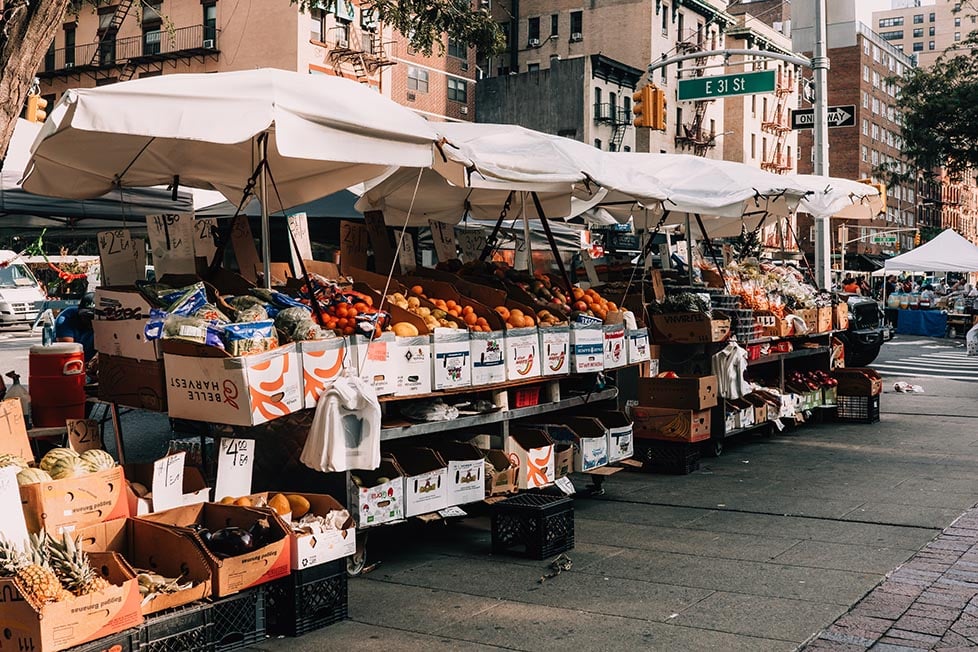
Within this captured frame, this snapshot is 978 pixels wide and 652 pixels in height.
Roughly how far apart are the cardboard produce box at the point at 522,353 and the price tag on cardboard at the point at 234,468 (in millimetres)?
2304

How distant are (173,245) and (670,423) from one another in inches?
196

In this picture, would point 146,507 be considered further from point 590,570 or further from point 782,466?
point 782,466

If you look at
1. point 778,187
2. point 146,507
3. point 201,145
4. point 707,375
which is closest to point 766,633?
point 146,507

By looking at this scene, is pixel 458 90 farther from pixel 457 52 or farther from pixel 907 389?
pixel 907 389

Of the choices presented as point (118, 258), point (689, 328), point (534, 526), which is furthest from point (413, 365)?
point (689, 328)

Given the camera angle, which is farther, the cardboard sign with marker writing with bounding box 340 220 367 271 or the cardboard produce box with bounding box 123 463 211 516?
the cardboard sign with marker writing with bounding box 340 220 367 271

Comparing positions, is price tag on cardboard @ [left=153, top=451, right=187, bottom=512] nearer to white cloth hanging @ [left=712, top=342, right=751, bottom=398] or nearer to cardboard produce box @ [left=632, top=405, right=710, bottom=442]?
cardboard produce box @ [left=632, top=405, right=710, bottom=442]

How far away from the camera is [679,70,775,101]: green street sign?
19875mm

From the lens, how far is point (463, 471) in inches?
286

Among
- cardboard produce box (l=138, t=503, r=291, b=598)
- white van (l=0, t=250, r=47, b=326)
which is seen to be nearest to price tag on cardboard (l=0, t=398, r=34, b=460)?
cardboard produce box (l=138, t=503, r=291, b=598)

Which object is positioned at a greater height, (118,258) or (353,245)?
(353,245)

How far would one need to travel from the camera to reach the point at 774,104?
7381cm

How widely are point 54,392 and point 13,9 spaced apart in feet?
9.72

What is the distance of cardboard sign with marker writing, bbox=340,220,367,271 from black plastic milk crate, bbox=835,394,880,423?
305 inches
